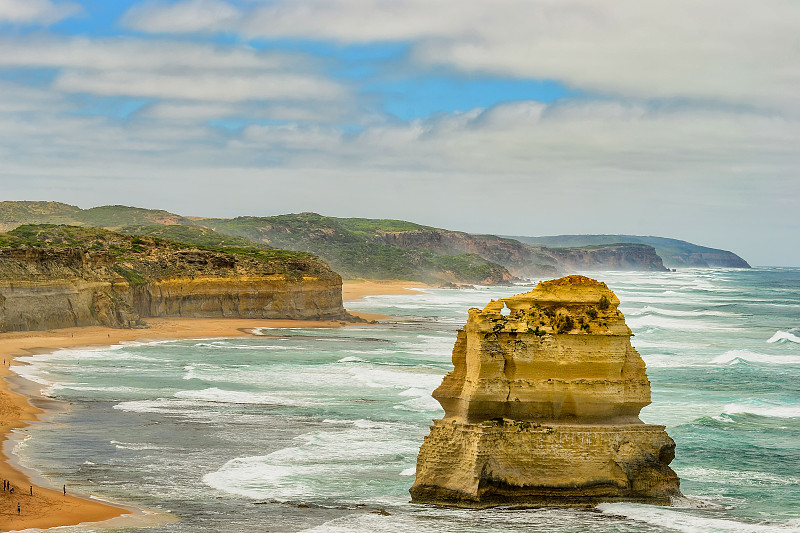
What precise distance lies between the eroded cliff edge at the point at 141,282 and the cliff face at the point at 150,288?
64mm

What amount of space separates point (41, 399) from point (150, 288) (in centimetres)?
3476

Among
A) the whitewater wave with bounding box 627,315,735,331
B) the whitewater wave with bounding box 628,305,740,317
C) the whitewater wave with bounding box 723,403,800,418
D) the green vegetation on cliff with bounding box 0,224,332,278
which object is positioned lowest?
the whitewater wave with bounding box 723,403,800,418

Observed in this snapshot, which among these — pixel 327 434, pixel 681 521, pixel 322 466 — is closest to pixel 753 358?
pixel 327 434

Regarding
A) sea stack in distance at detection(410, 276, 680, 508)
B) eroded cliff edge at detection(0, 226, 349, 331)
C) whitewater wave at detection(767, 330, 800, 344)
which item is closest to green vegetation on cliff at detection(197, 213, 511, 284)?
eroded cliff edge at detection(0, 226, 349, 331)

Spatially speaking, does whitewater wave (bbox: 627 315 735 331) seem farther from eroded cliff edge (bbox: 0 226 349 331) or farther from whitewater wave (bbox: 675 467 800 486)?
whitewater wave (bbox: 675 467 800 486)

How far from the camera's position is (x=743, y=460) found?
25.1m

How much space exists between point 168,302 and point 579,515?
55.7 m

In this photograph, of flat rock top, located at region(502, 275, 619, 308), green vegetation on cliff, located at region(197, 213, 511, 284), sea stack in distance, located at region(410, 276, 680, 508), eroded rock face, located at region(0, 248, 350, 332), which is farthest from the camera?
green vegetation on cliff, located at region(197, 213, 511, 284)

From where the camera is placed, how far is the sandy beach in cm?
1930

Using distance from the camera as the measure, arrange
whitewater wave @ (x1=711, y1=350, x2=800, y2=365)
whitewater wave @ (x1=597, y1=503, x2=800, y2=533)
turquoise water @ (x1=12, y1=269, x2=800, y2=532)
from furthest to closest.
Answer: whitewater wave @ (x1=711, y1=350, x2=800, y2=365), turquoise water @ (x1=12, y1=269, x2=800, y2=532), whitewater wave @ (x1=597, y1=503, x2=800, y2=533)

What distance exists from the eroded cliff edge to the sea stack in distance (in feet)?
136

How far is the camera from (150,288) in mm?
68375

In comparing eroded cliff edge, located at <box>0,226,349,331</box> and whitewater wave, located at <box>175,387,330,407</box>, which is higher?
eroded cliff edge, located at <box>0,226,349,331</box>

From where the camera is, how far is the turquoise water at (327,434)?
18.9 metres
